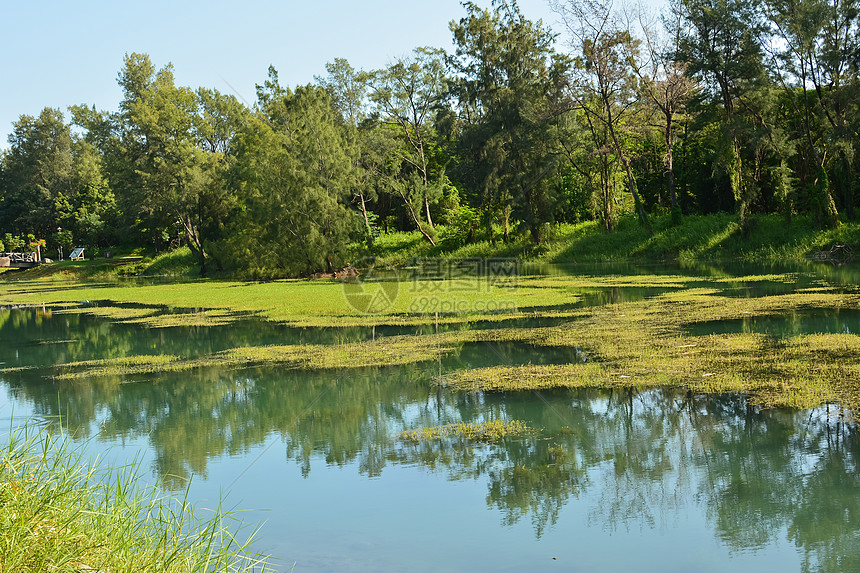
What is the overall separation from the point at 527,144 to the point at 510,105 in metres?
2.47

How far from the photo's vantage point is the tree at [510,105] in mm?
43000

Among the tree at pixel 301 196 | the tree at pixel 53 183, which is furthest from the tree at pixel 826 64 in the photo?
the tree at pixel 53 183

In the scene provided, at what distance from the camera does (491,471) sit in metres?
7.64

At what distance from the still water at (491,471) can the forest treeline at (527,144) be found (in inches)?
1121

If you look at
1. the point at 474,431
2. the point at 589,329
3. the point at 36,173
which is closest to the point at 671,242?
the point at 589,329

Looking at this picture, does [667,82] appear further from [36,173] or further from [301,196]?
[36,173]

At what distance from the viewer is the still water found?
19.3 feet

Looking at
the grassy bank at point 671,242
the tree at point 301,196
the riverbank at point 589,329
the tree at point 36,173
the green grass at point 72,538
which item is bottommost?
the riverbank at point 589,329

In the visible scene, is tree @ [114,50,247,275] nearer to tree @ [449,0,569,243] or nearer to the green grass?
tree @ [449,0,569,243]

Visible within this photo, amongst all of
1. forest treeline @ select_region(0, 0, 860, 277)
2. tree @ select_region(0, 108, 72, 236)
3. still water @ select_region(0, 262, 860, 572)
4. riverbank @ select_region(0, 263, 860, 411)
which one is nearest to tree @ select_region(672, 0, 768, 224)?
forest treeline @ select_region(0, 0, 860, 277)

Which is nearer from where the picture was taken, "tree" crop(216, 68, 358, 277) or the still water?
the still water

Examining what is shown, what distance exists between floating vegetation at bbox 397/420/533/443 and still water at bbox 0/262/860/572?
0.61 feet

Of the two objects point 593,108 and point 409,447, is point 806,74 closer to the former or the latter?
point 593,108

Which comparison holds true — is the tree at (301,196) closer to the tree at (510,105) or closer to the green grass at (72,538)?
the tree at (510,105)
